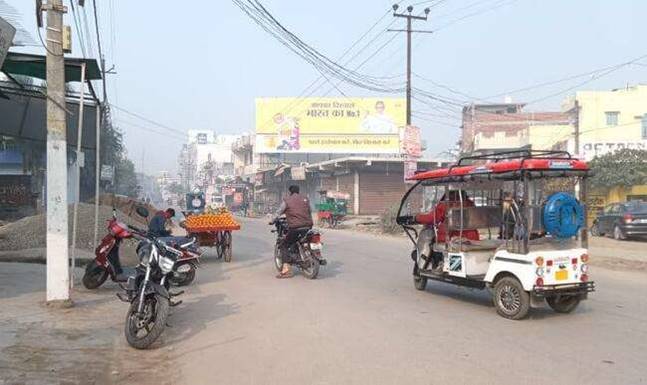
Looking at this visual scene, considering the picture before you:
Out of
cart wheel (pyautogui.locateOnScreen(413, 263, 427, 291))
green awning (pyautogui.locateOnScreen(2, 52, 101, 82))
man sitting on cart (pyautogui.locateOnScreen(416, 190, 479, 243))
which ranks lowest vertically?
cart wheel (pyautogui.locateOnScreen(413, 263, 427, 291))

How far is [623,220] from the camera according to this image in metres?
23.5

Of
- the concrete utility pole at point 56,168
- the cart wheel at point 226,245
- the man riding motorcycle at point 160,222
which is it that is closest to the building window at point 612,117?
the cart wheel at point 226,245

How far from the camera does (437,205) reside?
1031 centimetres

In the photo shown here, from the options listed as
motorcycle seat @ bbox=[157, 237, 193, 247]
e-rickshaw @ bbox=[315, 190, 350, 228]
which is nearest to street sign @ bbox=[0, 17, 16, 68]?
motorcycle seat @ bbox=[157, 237, 193, 247]

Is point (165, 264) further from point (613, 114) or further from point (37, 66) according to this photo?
point (613, 114)

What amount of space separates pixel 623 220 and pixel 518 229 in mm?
17246

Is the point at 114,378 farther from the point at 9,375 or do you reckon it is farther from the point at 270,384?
the point at 270,384

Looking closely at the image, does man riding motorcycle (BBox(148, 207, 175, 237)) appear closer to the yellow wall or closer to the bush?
the bush

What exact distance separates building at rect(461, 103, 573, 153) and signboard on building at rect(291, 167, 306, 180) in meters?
17.0

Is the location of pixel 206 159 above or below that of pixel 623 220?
above

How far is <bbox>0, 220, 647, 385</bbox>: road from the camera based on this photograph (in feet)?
19.3

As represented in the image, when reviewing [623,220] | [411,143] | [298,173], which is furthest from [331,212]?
[623,220]

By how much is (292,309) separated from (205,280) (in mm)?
3923

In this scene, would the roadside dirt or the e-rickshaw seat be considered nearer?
the roadside dirt
